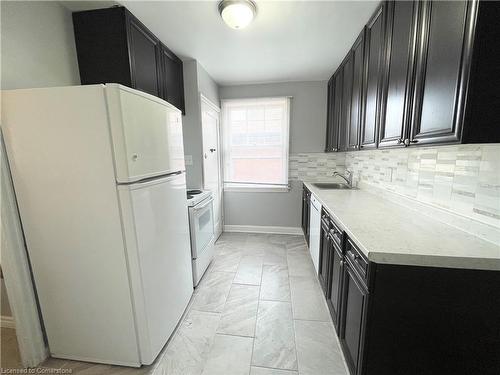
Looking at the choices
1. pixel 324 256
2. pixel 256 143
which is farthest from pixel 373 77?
pixel 256 143

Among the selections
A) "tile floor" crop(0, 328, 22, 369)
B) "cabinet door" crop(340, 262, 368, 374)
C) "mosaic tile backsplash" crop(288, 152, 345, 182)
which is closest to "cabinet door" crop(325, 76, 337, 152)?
"mosaic tile backsplash" crop(288, 152, 345, 182)

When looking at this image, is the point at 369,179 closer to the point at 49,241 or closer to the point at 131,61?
the point at 131,61

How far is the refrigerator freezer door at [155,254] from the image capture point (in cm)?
125

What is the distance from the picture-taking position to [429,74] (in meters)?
1.03

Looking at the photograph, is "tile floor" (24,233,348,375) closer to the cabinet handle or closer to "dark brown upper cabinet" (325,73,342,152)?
the cabinet handle

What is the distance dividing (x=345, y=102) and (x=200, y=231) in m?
2.18

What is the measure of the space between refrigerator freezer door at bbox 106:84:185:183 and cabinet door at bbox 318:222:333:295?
1371 millimetres

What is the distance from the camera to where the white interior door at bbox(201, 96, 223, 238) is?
279cm

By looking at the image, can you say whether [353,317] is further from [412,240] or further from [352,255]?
[412,240]

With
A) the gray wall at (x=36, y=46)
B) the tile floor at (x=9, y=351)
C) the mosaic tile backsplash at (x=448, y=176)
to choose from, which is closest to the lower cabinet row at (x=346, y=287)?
the mosaic tile backsplash at (x=448, y=176)

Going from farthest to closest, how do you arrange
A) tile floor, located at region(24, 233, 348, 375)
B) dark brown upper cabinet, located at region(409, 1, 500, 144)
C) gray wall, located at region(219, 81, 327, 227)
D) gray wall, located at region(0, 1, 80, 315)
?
1. gray wall, located at region(219, 81, 327, 227)
2. tile floor, located at region(24, 233, 348, 375)
3. gray wall, located at region(0, 1, 80, 315)
4. dark brown upper cabinet, located at region(409, 1, 500, 144)

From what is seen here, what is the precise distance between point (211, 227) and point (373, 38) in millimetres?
2431

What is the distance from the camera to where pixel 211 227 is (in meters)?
2.66

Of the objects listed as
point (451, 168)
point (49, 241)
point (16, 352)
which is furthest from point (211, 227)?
point (451, 168)
